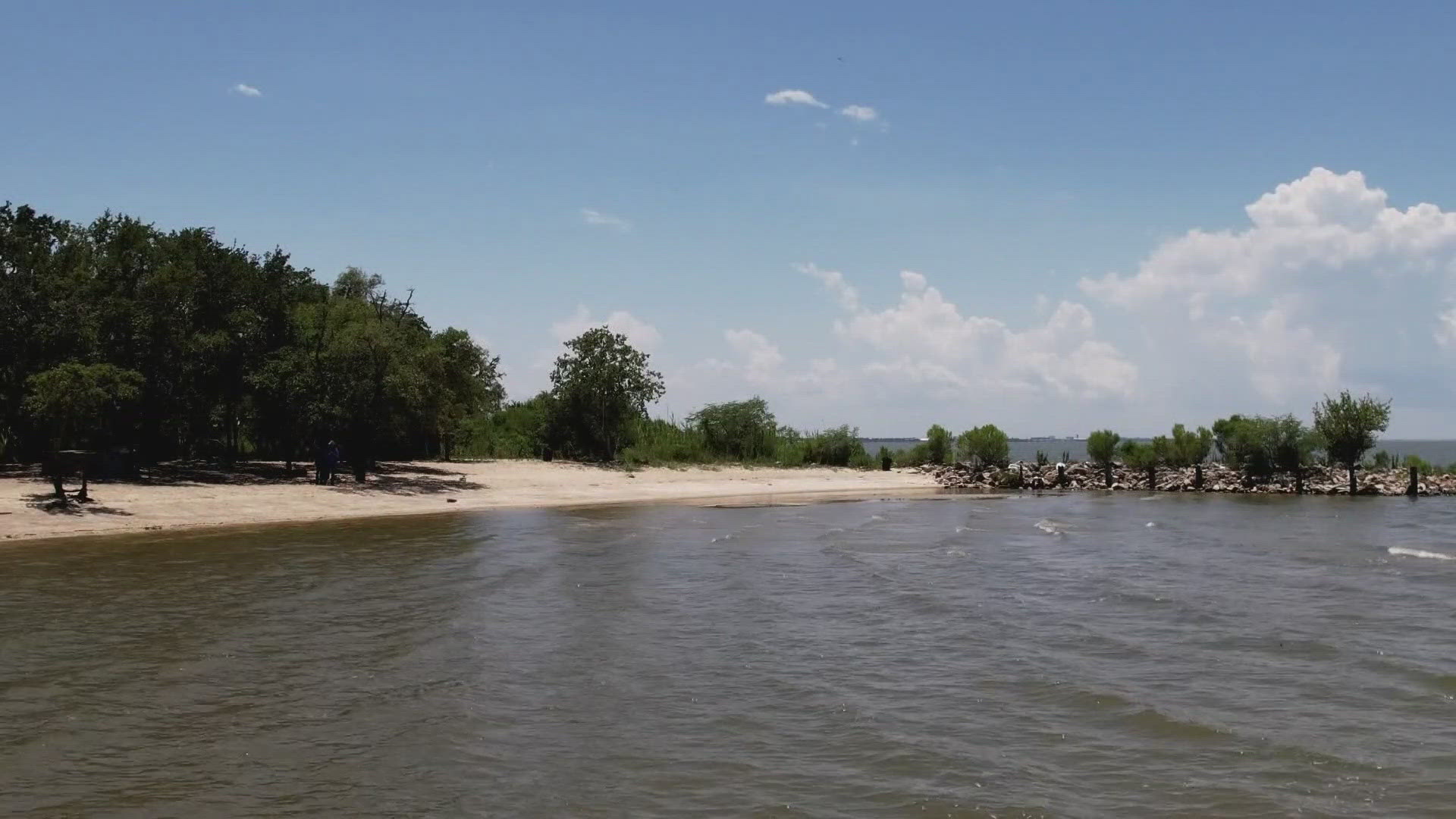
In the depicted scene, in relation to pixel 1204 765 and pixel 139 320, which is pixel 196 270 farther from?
pixel 1204 765

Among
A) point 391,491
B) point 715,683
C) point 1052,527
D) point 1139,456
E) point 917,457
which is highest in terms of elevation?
point 1139,456

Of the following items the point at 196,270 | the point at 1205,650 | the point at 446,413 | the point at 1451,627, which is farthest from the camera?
the point at 446,413

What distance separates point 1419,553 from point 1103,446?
34530mm

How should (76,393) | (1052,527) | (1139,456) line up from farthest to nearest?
(1139,456) → (1052,527) → (76,393)

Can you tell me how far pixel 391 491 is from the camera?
41.9m

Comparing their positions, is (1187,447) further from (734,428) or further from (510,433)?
(510,433)

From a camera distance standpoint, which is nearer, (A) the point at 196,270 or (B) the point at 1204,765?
(B) the point at 1204,765

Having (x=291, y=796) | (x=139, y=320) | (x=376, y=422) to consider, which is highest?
(x=139, y=320)

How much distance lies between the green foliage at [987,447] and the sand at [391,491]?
3.98m

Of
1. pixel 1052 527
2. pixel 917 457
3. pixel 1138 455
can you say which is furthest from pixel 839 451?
pixel 1052 527

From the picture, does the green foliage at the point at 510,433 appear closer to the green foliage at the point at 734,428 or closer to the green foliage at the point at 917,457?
the green foliage at the point at 734,428

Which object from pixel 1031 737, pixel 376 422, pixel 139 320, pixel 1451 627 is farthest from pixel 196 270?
pixel 1451 627

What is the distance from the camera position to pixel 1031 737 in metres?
11.4

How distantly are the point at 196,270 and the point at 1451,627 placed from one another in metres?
41.2
